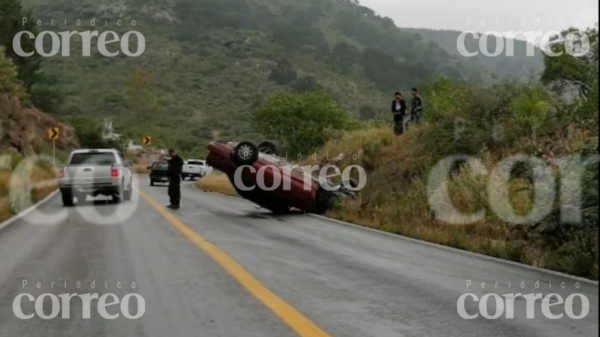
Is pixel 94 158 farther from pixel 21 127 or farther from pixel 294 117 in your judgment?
pixel 294 117

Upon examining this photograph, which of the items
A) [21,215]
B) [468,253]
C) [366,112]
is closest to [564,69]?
[468,253]

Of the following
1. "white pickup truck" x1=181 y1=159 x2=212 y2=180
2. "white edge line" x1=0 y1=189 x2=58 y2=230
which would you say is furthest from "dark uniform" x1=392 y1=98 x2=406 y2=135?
"white pickup truck" x1=181 y1=159 x2=212 y2=180

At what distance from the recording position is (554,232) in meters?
12.0

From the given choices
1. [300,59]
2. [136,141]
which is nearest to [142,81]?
[136,141]

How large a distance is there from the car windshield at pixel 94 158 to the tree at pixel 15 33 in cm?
5205

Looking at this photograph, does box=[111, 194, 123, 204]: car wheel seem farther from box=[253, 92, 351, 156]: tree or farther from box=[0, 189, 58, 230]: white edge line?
box=[253, 92, 351, 156]: tree

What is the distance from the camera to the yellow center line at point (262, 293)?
23.5ft

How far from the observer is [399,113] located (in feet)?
94.7

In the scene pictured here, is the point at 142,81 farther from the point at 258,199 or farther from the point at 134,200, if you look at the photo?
the point at 258,199

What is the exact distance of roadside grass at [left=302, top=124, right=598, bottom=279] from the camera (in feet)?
36.7

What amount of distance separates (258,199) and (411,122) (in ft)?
32.4

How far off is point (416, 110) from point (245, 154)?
31.8ft

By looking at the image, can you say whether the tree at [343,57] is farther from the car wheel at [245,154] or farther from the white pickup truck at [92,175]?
the car wheel at [245,154]

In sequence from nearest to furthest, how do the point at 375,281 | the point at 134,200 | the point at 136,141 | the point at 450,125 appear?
the point at 375,281, the point at 450,125, the point at 134,200, the point at 136,141
